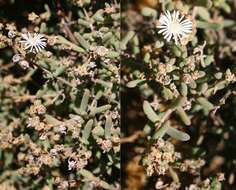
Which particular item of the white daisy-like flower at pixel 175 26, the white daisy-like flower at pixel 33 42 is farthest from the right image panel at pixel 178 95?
the white daisy-like flower at pixel 33 42

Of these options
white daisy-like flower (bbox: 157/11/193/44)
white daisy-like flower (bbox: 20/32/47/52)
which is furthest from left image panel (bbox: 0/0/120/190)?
white daisy-like flower (bbox: 157/11/193/44)

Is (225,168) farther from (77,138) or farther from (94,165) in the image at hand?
(77,138)

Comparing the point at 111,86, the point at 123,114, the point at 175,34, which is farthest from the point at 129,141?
the point at 175,34

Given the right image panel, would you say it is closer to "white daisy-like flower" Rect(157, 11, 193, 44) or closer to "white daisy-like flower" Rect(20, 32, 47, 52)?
"white daisy-like flower" Rect(157, 11, 193, 44)

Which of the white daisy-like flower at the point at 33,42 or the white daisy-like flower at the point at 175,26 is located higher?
the white daisy-like flower at the point at 175,26

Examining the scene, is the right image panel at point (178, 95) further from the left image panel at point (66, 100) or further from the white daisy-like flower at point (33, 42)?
the white daisy-like flower at point (33, 42)

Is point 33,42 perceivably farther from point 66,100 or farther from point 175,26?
point 175,26
